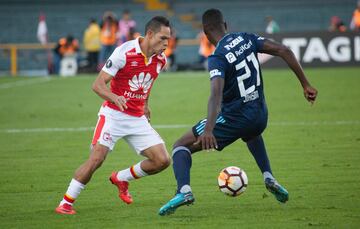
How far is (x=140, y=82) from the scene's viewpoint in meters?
8.88

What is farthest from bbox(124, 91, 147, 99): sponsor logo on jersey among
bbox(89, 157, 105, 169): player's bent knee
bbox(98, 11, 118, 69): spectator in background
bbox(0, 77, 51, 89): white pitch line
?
bbox(98, 11, 118, 69): spectator in background

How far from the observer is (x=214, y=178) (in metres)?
11.0

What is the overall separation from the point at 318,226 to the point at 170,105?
545 inches

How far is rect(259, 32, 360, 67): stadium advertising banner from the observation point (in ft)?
97.7

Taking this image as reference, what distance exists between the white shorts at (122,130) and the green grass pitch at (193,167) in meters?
0.77

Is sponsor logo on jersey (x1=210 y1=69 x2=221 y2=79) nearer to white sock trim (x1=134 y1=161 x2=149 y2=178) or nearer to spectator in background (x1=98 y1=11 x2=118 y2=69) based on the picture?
white sock trim (x1=134 y1=161 x2=149 y2=178)

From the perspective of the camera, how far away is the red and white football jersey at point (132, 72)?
8.65 meters

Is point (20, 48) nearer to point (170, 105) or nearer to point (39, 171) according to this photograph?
point (170, 105)

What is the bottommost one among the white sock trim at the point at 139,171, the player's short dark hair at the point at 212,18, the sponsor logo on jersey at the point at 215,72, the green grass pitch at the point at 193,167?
the green grass pitch at the point at 193,167

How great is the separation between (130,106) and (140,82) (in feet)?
0.96

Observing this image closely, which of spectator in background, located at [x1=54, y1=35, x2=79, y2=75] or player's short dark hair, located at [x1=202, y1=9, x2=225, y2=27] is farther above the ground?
player's short dark hair, located at [x1=202, y1=9, x2=225, y2=27]

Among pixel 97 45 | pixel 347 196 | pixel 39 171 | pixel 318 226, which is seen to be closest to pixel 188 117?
pixel 39 171

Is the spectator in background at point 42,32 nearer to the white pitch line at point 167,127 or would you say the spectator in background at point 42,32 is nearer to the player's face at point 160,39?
the white pitch line at point 167,127

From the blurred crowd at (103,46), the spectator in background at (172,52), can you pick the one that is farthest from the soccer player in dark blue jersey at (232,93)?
the spectator in background at (172,52)
